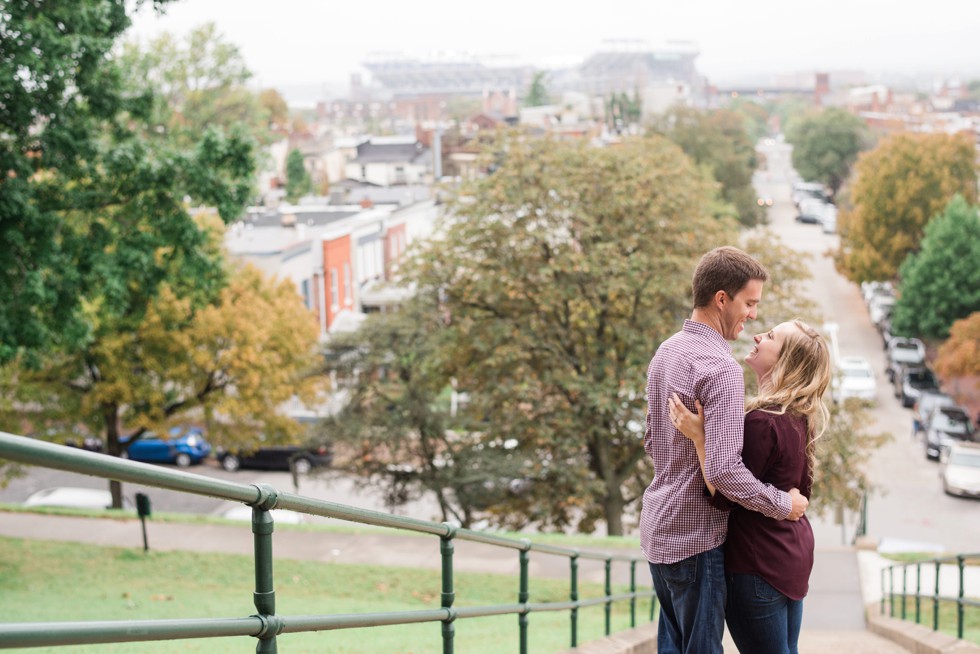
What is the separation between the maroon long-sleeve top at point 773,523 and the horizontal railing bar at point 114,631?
1929 mm

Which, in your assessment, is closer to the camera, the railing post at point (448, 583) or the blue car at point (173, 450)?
the railing post at point (448, 583)

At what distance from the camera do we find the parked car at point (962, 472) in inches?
1144

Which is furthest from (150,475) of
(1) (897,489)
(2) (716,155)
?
(2) (716,155)

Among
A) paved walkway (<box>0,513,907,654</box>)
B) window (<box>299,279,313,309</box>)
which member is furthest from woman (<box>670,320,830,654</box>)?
window (<box>299,279,313,309</box>)

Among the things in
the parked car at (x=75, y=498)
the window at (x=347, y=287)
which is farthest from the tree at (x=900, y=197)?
the parked car at (x=75, y=498)

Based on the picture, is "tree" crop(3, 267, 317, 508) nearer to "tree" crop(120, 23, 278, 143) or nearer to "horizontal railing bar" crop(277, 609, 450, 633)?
"tree" crop(120, 23, 278, 143)

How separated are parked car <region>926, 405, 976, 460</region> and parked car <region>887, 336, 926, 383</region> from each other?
7.53m

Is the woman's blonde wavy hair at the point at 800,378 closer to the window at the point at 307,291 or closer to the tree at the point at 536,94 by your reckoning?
the window at the point at 307,291

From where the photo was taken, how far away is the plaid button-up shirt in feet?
12.3

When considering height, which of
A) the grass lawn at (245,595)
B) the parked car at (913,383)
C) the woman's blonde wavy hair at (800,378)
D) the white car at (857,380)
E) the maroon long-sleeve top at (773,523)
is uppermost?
the woman's blonde wavy hair at (800,378)

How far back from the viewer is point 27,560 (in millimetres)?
13211

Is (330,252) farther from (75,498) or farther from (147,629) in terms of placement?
(147,629)

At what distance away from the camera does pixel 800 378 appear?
3.92 meters

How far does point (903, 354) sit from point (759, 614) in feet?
136
